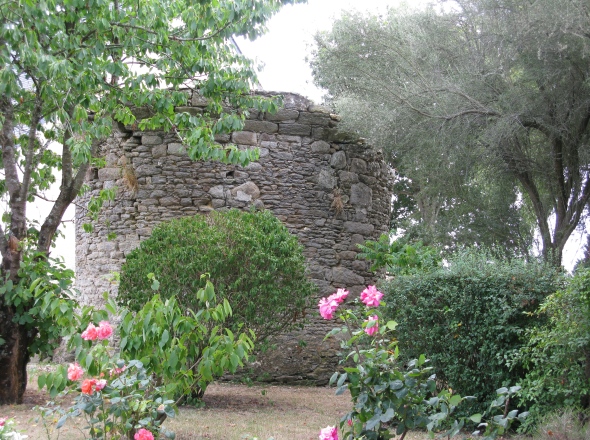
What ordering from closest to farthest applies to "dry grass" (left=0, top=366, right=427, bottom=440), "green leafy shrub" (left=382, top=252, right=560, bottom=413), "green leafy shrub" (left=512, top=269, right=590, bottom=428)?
"green leafy shrub" (left=512, top=269, right=590, bottom=428), "dry grass" (left=0, top=366, right=427, bottom=440), "green leafy shrub" (left=382, top=252, right=560, bottom=413)

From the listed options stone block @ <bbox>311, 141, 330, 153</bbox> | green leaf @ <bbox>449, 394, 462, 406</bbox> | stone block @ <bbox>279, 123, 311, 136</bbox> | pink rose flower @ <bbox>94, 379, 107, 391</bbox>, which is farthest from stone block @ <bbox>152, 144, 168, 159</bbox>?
green leaf @ <bbox>449, 394, 462, 406</bbox>

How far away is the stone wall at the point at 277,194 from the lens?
971 centimetres

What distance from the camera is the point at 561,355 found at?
17.8 feet

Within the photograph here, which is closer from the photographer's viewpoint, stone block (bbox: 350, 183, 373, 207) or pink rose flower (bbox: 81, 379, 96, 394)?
pink rose flower (bbox: 81, 379, 96, 394)

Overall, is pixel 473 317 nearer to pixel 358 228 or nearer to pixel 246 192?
pixel 358 228

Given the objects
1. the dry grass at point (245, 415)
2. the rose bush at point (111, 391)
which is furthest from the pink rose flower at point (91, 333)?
the dry grass at point (245, 415)

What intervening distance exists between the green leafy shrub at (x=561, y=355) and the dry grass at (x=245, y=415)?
109 cm

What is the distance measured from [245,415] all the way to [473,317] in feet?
8.51

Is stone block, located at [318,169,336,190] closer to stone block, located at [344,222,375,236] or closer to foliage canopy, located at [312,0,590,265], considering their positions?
stone block, located at [344,222,375,236]

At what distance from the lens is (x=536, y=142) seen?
11.9 m

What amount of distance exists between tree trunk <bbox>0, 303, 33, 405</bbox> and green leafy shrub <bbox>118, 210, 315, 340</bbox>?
121 centimetres

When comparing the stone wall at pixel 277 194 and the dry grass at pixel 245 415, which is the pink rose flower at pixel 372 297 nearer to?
the dry grass at pixel 245 415

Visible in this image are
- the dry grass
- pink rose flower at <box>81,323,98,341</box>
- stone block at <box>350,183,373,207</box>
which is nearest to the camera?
pink rose flower at <box>81,323,98,341</box>

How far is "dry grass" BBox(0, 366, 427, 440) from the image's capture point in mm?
5840
